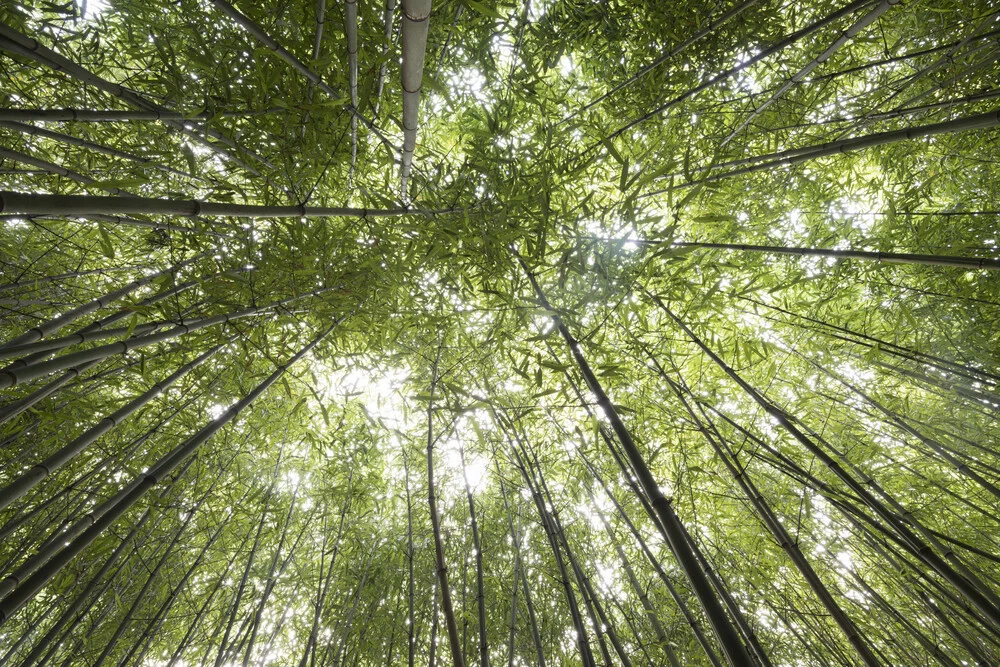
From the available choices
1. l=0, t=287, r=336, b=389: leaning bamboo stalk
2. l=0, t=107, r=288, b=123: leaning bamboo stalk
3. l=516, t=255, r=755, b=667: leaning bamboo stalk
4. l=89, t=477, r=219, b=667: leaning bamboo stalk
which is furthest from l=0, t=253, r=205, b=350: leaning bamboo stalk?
l=516, t=255, r=755, b=667: leaning bamboo stalk

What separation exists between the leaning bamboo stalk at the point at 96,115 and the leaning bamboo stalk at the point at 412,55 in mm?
579

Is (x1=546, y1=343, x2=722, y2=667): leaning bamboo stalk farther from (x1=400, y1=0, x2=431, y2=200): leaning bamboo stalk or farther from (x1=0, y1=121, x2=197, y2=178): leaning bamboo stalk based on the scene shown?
(x1=0, y1=121, x2=197, y2=178): leaning bamboo stalk

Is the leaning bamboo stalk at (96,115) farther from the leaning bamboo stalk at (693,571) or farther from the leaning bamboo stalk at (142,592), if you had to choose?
the leaning bamboo stalk at (142,592)

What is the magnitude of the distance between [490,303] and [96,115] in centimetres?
150

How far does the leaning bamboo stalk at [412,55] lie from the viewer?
104 centimetres

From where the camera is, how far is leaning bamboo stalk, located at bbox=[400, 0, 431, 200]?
3.42 ft

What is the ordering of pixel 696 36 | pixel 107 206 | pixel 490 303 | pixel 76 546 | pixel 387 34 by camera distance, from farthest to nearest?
1. pixel 490 303
2. pixel 696 36
3. pixel 387 34
4. pixel 76 546
5. pixel 107 206

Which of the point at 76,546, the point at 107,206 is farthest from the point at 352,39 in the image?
the point at 76,546

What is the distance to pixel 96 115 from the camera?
1.46 meters

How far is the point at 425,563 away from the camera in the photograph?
3547 mm

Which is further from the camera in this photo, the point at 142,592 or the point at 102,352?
the point at 142,592

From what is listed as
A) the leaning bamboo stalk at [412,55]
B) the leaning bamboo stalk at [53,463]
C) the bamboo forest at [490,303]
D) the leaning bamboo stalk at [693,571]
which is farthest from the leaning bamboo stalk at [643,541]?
the leaning bamboo stalk at [53,463]

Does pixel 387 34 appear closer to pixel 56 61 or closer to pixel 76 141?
pixel 56 61

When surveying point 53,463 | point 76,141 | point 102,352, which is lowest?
point 53,463
